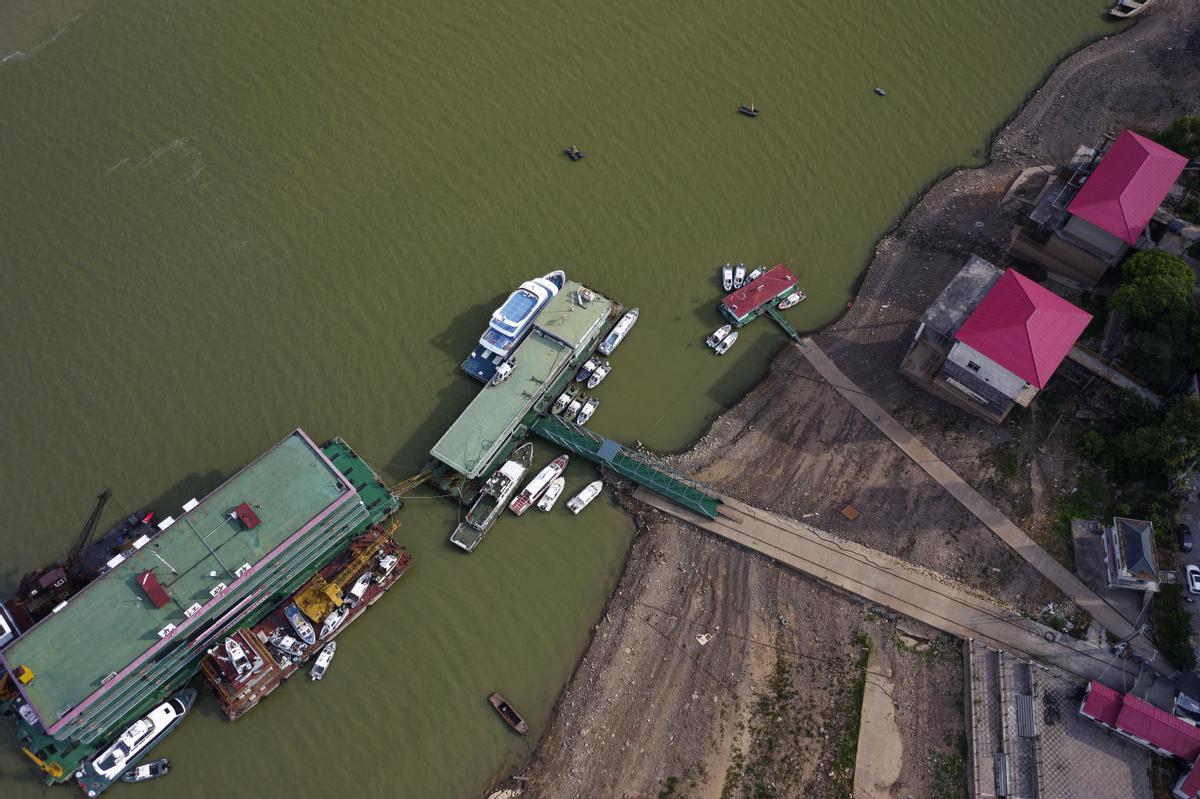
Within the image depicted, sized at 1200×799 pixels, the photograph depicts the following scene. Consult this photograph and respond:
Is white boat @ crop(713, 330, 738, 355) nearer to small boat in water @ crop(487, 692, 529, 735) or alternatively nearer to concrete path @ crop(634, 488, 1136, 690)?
concrete path @ crop(634, 488, 1136, 690)

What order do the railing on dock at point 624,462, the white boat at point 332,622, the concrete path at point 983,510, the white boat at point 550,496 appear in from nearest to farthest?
1. the concrete path at point 983,510
2. the white boat at point 332,622
3. the railing on dock at point 624,462
4. the white boat at point 550,496

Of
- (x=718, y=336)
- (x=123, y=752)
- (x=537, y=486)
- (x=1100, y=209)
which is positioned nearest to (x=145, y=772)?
(x=123, y=752)

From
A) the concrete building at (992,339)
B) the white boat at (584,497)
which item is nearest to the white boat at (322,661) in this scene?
the white boat at (584,497)

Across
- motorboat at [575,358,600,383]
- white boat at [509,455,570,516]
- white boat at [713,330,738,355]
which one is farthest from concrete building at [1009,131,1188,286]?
white boat at [509,455,570,516]

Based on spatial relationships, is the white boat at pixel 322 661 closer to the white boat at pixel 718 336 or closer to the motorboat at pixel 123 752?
the motorboat at pixel 123 752

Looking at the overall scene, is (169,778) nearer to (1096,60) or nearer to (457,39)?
(457,39)

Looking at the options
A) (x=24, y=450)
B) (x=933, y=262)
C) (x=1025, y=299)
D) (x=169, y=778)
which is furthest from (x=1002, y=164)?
(x=24, y=450)
